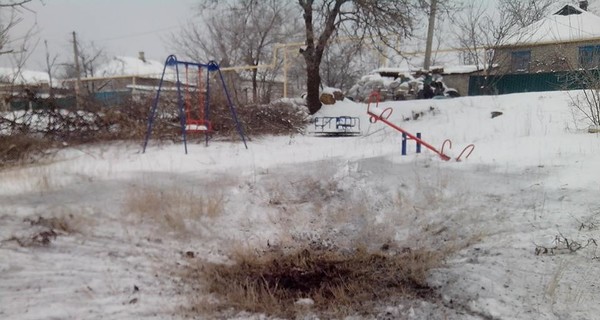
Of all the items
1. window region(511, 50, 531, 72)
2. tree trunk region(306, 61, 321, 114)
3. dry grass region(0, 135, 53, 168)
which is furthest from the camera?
window region(511, 50, 531, 72)

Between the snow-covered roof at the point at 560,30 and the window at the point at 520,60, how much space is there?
53 cm

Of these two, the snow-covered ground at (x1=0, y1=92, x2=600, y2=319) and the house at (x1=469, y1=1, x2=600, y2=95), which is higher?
the house at (x1=469, y1=1, x2=600, y2=95)

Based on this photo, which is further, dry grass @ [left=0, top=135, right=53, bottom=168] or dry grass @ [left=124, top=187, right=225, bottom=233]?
dry grass @ [left=0, top=135, right=53, bottom=168]

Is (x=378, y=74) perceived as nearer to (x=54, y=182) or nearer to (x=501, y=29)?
(x=501, y=29)

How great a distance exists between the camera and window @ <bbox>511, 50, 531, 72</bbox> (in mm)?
19594

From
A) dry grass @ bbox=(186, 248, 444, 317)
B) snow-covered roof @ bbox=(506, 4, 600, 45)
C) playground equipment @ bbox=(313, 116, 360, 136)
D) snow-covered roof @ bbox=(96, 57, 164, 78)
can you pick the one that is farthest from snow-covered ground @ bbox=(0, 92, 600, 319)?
snow-covered roof @ bbox=(96, 57, 164, 78)

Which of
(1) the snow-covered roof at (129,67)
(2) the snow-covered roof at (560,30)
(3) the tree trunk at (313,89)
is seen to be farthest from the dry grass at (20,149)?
(1) the snow-covered roof at (129,67)

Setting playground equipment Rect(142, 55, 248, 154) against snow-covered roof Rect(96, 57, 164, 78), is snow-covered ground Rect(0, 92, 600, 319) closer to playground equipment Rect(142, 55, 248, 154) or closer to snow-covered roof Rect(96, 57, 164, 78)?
playground equipment Rect(142, 55, 248, 154)

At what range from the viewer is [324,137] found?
1093 cm

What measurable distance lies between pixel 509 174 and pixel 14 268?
5.79 metres

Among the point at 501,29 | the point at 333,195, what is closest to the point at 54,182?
the point at 333,195

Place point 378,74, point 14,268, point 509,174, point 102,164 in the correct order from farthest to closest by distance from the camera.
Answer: point 378,74, point 102,164, point 509,174, point 14,268

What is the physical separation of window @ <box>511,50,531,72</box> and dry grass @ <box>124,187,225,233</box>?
18.6 metres

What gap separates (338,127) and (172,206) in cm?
714
